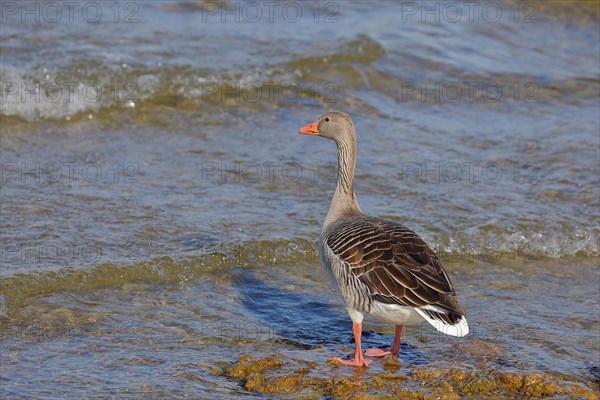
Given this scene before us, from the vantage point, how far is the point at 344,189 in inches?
306

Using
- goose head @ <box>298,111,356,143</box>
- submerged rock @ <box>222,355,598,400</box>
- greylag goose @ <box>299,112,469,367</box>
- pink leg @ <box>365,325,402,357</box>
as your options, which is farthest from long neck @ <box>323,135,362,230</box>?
submerged rock @ <box>222,355,598,400</box>

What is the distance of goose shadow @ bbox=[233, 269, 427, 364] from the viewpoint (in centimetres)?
721

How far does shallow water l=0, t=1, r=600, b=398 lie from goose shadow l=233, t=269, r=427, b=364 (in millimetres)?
25

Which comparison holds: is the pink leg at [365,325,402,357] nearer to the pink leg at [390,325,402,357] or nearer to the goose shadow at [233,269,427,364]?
the pink leg at [390,325,402,357]

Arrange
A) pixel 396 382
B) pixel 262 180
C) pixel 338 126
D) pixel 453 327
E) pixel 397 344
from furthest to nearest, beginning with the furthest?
pixel 262 180 < pixel 338 126 < pixel 397 344 < pixel 396 382 < pixel 453 327

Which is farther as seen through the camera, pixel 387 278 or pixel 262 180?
pixel 262 180

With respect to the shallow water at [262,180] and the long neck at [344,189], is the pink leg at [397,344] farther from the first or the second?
the long neck at [344,189]

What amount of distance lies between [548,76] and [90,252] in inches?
380

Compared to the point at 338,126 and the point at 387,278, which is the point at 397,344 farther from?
the point at 338,126

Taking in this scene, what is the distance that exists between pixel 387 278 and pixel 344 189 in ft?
5.25

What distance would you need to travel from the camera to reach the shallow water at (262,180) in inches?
283

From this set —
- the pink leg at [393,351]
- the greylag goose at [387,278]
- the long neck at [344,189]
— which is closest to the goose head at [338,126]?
the long neck at [344,189]

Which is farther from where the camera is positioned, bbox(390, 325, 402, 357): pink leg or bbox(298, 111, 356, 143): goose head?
bbox(298, 111, 356, 143): goose head

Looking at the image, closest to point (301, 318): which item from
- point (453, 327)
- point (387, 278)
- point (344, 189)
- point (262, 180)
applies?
point (344, 189)
